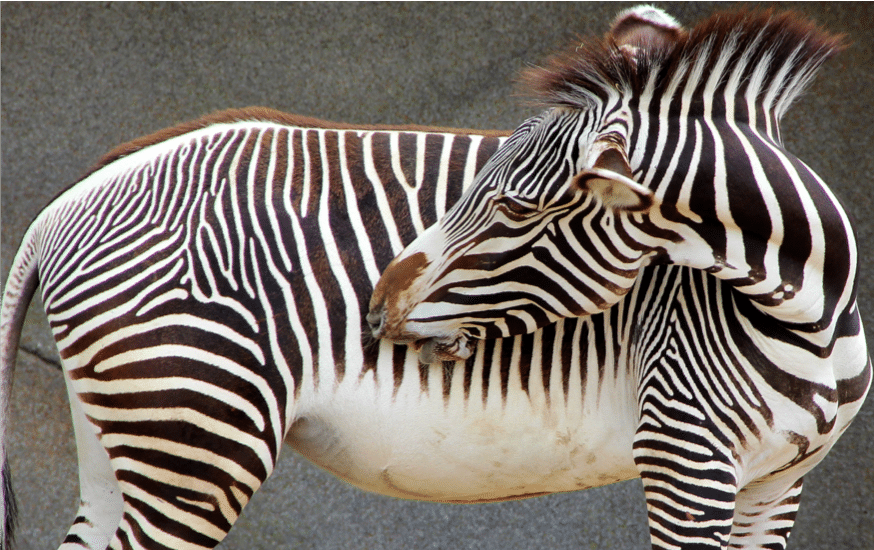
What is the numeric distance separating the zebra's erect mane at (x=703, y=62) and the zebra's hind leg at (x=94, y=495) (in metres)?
1.60

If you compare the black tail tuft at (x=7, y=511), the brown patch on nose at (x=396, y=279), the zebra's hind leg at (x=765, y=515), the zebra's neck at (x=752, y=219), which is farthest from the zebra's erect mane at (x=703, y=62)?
the black tail tuft at (x=7, y=511)

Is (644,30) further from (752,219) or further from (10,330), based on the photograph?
(10,330)

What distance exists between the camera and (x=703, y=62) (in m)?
1.75

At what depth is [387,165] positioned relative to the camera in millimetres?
2182

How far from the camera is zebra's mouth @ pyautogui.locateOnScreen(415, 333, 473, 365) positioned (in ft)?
6.37

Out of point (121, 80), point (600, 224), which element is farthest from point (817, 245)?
point (121, 80)

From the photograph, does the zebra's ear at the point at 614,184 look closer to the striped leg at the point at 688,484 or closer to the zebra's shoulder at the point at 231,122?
the striped leg at the point at 688,484

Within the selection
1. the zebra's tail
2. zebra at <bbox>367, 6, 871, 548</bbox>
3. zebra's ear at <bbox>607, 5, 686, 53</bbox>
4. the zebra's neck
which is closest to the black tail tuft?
the zebra's tail

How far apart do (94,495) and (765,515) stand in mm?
1951

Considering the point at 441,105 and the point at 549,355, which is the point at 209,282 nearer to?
the point at 549,355

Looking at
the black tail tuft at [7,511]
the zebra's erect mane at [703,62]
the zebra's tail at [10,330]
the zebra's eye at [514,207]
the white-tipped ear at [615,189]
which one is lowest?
the black tail tuft at [7,511]

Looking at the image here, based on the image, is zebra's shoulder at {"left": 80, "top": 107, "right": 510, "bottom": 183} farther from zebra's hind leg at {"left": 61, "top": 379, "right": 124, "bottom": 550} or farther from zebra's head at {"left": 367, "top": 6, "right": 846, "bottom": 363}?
zebra's hind leg at {"left": 61, "top": 379, "right": 124, "bottom": 550}

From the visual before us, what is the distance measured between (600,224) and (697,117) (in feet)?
1.15

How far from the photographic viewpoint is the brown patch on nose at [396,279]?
1.88 metres
